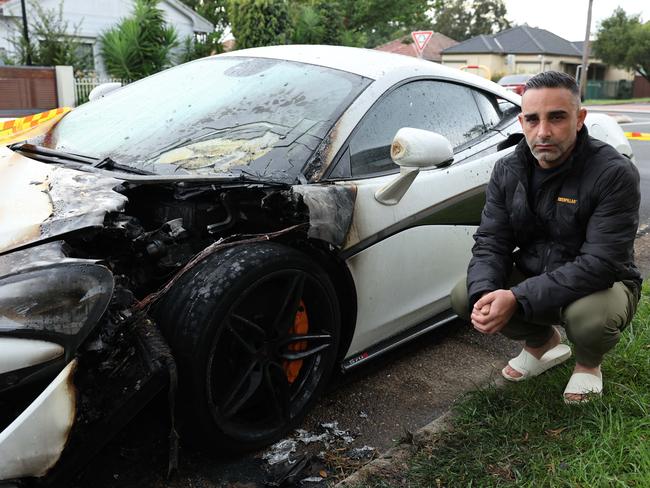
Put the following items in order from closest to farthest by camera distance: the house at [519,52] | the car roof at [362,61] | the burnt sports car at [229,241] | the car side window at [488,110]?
the burnt sports car at [229,241] → the car roof at [362,61] → the car side window at [488,110] → the house at [519,52]

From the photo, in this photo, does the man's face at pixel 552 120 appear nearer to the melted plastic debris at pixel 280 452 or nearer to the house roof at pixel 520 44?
the melted plastic debris at pixel 280 452

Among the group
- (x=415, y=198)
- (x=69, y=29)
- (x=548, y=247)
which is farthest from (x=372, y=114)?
(x=69, y=29)

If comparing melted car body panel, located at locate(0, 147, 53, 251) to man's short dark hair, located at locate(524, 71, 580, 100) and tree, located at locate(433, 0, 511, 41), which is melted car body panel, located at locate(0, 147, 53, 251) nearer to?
man's short dark hair, located at locate(524, 71, 580, 100)

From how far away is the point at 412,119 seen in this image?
2949 millimetres

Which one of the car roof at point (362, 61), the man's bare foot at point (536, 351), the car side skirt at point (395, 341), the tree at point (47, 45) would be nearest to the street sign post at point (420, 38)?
the car roof at point (362, 61)

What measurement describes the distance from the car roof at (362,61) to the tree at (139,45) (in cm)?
1480

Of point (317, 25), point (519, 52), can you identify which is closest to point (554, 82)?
point (317, 25)

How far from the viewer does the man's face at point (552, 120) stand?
2285 mm

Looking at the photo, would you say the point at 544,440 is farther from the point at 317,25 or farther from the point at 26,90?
the point at 317,25

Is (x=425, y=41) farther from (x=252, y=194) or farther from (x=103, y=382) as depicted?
(x=103, y=382)

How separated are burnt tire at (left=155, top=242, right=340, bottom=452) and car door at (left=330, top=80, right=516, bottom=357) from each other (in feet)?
0.78

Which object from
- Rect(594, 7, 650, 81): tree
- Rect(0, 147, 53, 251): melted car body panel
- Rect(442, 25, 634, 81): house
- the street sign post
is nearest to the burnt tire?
Rect(0, 147, 53, 251): melted car body panel

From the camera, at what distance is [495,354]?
317 centimetres

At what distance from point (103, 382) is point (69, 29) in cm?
2014
